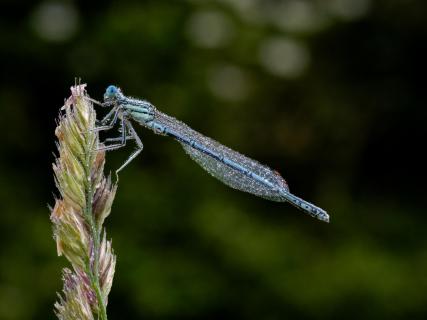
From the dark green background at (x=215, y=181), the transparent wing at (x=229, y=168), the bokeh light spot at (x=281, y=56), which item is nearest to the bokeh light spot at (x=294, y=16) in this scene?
the dark green background at (x=215, y=181)

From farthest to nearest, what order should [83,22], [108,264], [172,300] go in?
[83,22]
[172,300]
[108,264]

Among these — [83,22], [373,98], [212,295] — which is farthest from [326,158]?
[83,22]

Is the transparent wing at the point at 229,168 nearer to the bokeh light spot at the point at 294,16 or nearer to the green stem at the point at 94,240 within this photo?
the green stem at the point at 94,240

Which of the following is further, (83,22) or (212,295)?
(83,22)

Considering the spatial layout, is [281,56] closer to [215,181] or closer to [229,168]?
[215,181]

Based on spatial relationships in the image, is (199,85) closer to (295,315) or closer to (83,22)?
(83,22)

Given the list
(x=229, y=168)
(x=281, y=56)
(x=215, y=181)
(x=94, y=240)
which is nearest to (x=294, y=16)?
(x=281, y=56)

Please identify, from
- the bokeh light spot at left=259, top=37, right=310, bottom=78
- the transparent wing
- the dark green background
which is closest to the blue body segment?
the transparent wing

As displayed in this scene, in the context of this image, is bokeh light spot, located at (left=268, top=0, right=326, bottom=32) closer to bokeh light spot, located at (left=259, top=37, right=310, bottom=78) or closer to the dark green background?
the dark green background
